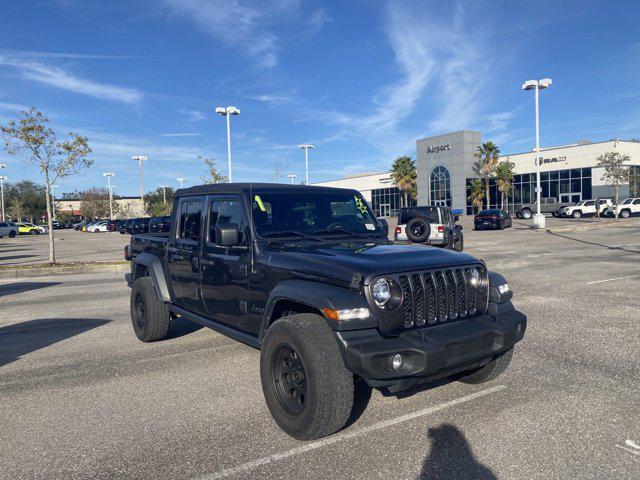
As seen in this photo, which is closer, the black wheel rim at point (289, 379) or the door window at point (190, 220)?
the black wheel rim at point (289, 379)

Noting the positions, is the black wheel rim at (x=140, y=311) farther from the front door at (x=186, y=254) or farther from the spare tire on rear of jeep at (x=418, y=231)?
the spare tire on rear of jeep at (x=418, y=231)

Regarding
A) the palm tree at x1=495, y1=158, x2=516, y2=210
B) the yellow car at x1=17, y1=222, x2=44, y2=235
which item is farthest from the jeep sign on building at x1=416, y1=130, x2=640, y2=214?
the yellow car at x1=17, y1=222, x2=44, y2=235

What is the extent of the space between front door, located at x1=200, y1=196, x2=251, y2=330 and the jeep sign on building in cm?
5162

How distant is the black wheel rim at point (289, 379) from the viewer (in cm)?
351

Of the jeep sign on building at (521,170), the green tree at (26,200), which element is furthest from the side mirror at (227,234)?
the green tree at (26,200)

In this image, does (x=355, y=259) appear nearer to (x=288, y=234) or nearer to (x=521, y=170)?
(x=288, y=234)

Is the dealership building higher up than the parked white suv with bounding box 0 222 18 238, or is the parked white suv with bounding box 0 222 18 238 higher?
the dealership building

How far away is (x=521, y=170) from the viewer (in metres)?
60.3

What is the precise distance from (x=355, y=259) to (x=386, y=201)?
75.2m

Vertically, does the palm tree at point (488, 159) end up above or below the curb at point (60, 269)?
above

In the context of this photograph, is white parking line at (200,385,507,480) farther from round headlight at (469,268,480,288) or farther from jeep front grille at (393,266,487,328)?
round headlight at (469,268,480,288)

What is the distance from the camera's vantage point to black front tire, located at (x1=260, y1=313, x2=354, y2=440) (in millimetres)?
3242

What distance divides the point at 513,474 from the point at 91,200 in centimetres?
10615

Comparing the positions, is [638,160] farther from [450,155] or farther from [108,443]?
[108,443]
